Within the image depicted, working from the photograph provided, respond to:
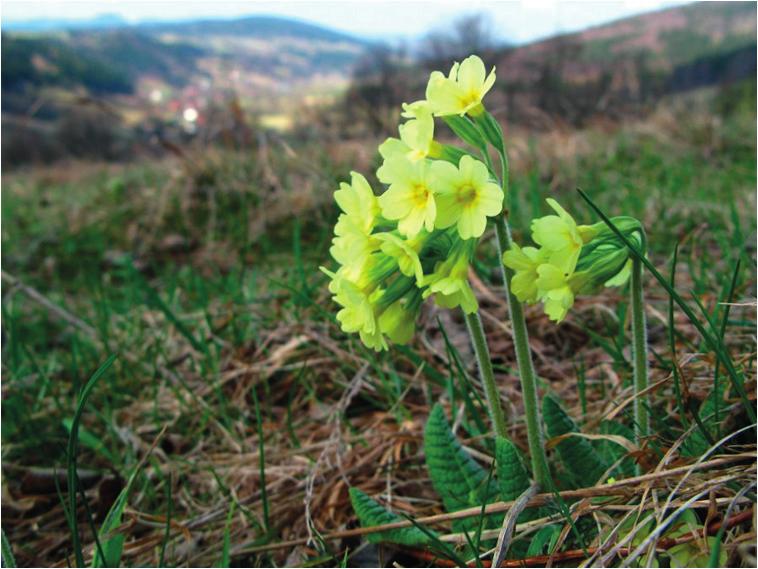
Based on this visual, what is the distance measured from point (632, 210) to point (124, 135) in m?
21.7

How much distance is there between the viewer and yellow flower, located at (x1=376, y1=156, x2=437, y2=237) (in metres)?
1.12

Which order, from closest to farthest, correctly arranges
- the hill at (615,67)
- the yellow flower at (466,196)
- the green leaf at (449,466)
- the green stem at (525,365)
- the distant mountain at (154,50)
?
the yellow flower at (466,196), the green stem at (525,365), the green leaf at (449,466), the hill at (615,67), the distant mountain at (154,50)

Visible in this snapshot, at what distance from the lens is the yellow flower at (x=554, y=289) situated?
3.79 feet

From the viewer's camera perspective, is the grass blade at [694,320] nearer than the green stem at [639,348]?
Yes

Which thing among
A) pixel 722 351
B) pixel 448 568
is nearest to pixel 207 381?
pixel 448 568

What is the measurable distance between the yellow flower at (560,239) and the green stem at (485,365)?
0.19 m

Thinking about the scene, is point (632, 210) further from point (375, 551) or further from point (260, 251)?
point (375, 551)

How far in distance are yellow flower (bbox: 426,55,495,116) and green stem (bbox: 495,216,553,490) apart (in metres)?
0.21

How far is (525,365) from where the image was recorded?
125cm

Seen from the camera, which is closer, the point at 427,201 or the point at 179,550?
the point at 427,201

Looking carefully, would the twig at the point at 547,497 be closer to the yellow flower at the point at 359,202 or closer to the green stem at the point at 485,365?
the green stem at the point at 485,365

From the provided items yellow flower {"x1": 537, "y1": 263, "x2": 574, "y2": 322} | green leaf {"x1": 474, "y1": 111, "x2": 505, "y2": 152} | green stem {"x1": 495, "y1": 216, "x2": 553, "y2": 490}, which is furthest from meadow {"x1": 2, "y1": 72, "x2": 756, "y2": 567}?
green leaf {"x1": 474, "y1": 111, "x2": 505, "y2": 152}

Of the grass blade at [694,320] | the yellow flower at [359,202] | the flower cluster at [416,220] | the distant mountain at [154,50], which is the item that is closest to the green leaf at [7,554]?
the flower cluster at [416,220]

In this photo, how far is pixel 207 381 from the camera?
2.30m
